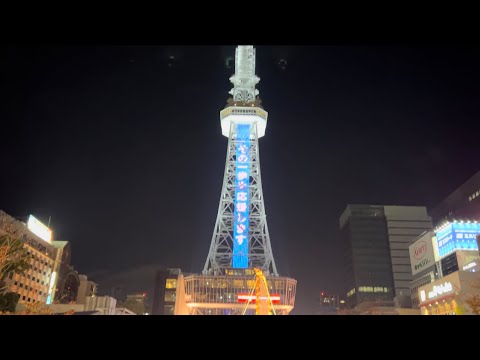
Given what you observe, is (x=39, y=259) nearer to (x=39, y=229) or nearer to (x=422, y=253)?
(x=39, y=229)

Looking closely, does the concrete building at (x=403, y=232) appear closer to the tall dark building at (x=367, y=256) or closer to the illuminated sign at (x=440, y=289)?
the tall dark building at (x=367, y=256)

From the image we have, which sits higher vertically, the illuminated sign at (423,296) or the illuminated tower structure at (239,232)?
the illuminated tower structure at (239,232)

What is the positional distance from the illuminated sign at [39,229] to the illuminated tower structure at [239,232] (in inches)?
636

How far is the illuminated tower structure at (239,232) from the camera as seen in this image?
157 ft

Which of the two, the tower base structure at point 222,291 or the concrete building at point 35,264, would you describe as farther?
the tower base structure at point 222,291

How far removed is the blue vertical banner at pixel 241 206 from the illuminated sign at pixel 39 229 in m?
20.7

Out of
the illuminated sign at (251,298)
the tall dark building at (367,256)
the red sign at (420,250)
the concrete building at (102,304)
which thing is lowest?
the concrete building at (102,304)

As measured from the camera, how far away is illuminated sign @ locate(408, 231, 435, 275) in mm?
49497

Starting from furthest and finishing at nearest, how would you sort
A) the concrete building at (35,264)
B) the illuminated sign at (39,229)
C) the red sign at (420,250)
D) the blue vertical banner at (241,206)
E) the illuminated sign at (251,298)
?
1. the red sign at (420,250)
2. the blue vertical banner at (241,206)
3. the illuminated sign at (251,298)
4. the illuminated sign at (39,229)
5. the concrete building at (35,264)

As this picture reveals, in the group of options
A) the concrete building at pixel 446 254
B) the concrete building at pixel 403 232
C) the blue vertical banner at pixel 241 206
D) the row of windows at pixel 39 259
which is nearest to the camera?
the concrete building at pixel 446 254

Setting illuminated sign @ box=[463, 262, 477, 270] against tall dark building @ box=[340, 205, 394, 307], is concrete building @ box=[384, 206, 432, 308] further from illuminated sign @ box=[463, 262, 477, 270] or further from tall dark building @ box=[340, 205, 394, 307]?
illuminated sign @ box=[463, 262, 477, 270]

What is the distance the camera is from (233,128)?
5609 cm

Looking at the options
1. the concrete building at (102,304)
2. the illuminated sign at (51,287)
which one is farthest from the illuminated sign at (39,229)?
the concrete building at (102,304)

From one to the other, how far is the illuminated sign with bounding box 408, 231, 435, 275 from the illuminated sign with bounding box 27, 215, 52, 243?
140 feet
